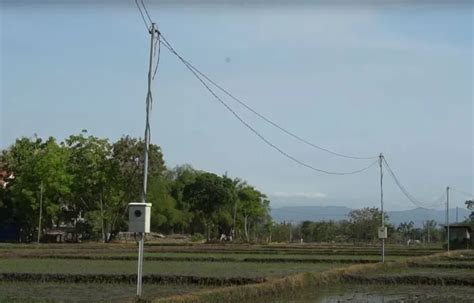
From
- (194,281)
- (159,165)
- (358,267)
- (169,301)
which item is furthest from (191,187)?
(169,301)

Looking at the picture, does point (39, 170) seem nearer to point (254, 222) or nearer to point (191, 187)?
point (191, 187)

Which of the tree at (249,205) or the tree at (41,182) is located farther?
the tree at (249,205)

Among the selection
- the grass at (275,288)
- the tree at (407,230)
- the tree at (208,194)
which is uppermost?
the tree at (208,194)

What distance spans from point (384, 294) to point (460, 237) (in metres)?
36.4

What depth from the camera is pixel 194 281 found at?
63.2 feet

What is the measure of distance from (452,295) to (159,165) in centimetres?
4415

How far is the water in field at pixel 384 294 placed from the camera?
16391mm

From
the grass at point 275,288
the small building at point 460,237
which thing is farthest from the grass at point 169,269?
the small building at point 460,237

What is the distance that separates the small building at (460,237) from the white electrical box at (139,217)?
4267cm

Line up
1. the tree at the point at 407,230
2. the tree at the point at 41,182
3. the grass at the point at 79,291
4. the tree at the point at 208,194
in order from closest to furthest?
the grass at the point at 79,291 < the tree at the point at 41,182 < the tree at the point at 208,194 < the tree at the point at 407,230

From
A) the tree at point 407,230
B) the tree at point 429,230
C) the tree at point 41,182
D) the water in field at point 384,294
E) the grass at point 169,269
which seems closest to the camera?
the water in field at point 384,294

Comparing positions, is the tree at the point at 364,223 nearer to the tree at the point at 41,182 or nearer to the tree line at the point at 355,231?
the tree line at the point at 355,231

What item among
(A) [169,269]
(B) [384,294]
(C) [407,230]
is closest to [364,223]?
(C) [407,230]

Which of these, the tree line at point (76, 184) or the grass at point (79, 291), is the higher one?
Result: the tree line at point (76, 184)
